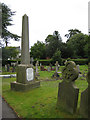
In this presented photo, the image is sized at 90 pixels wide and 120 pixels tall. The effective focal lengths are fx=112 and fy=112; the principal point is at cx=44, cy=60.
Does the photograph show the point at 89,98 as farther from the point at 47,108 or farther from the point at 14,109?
the point at 14,109

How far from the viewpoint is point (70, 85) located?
396 centimetres

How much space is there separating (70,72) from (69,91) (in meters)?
0.67

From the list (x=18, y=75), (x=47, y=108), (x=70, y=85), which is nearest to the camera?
(x=70, y=85)

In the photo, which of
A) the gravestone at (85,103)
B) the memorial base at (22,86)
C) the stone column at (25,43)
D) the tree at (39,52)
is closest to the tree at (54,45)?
the tree at (39,52)

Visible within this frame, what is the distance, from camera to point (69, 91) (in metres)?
3.98

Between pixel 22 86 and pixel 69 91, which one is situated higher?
pixel 69 91

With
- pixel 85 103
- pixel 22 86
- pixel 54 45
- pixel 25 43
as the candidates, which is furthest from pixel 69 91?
pixel 54 45

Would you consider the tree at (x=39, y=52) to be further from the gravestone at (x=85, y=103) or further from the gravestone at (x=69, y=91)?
the gravestone at (x=85, y=103)

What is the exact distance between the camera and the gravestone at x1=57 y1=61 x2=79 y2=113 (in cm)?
380

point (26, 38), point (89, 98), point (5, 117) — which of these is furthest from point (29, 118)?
point (26, 38)

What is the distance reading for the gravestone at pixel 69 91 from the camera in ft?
12.5

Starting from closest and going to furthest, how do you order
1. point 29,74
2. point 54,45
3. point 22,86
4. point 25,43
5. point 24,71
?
point 22,86
point 24,71
point 29,74
point 25,43
point 54,45

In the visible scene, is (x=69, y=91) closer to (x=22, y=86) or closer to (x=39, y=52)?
(x=22, y=86)

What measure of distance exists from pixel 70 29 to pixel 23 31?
6672cm
